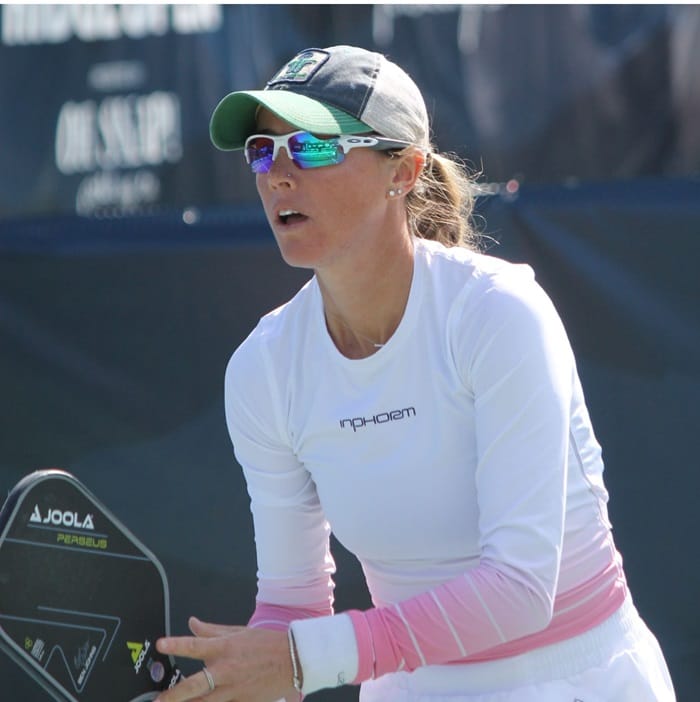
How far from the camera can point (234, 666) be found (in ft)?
6.39

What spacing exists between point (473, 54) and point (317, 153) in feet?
8.65

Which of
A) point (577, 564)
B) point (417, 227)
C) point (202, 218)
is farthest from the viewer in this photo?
point (202, 218)

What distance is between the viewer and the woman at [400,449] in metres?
1.96

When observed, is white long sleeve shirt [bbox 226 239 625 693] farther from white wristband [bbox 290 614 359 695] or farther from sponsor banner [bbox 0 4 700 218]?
sponsor banner [bbox 0 4 700 218]

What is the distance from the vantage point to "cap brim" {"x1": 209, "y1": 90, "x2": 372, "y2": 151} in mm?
2082

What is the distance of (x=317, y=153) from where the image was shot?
2.14m

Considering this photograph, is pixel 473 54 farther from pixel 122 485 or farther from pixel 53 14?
pixel 122 485

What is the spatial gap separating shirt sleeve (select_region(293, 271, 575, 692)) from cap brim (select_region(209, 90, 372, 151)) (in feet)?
1.29

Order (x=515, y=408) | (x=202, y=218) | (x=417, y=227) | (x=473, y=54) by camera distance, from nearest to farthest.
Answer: (x=515, y=408), (x=417, y=227), (x=202, y=218), (x=473, y=54)

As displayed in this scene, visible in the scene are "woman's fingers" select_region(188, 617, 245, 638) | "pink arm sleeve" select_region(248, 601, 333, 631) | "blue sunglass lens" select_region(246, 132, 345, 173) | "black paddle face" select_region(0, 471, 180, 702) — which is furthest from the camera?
"pink arm sleeve" select_region(248, 601, 333, 631)

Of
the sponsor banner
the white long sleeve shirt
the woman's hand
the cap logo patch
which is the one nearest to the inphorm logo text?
the white long sleeve shirt

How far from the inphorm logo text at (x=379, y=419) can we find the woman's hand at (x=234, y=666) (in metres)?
0.36

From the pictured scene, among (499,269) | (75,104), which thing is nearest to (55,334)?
(75,104)

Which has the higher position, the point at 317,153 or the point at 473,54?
the point at 317,153
